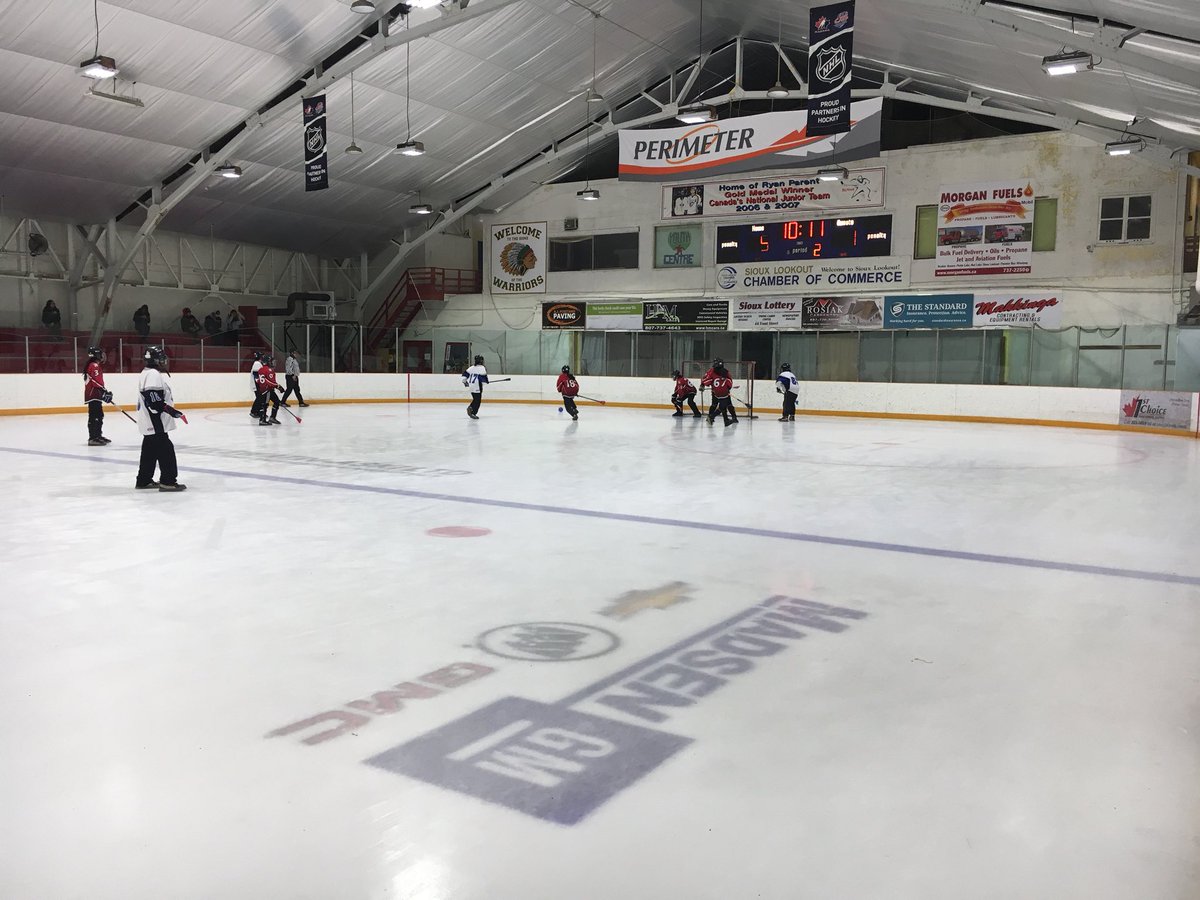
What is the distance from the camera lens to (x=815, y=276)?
991 inches

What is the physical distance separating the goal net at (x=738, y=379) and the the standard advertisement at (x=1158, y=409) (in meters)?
7.39

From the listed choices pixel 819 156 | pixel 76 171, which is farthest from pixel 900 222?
pixel 76 171

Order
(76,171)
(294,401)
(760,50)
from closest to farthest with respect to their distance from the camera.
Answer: (76,171), (294,401), (760,50)

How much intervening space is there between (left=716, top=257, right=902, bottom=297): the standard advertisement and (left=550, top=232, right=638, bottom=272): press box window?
3.01 metres

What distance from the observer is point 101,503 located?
793 cm

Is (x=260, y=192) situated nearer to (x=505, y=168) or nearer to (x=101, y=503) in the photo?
(x=505, y=168)

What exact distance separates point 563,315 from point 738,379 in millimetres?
7394

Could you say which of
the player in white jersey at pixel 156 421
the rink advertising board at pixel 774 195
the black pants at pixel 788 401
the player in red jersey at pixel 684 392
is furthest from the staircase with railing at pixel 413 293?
the player in white jersey at pixel 156 421

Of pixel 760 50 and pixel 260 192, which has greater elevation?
pixel 760 50

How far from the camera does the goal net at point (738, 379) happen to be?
866 inches

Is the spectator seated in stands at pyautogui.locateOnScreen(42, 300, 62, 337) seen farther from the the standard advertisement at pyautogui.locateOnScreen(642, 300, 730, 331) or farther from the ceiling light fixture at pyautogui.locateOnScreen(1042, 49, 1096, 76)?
the ceiling light fixture at pyautogui.locateOnScreen(1042, 49, 1096, 76)

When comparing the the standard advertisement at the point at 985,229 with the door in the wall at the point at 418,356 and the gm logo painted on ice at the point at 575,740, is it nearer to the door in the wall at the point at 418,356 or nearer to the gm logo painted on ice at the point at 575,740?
the door in the wall at the point at 418,356

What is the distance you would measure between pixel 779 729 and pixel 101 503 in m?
6.74

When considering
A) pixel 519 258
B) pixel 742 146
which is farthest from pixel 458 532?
pixel 519 258
